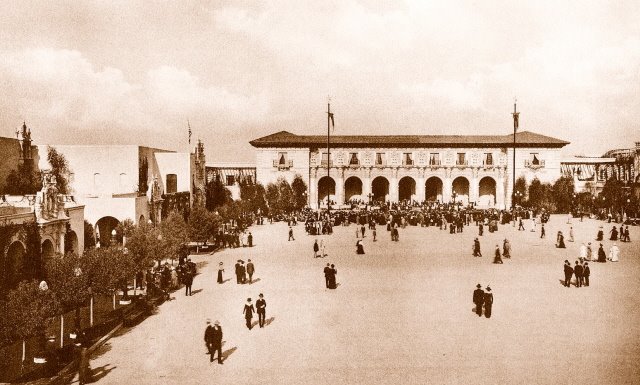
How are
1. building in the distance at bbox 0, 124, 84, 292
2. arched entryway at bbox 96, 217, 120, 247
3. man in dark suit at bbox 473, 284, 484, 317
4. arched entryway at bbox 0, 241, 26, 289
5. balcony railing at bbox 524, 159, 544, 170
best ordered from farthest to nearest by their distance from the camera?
balcony railing at bbox 524, 159, 544, 170
arched entryway at bbox 96, 217, 120, 247
building in the distance at bbox 0, 124, 84, 292
arched entryway at bbox 0, 241, 26, 289
man in dark suit at bbox 473, 284, 484, 317

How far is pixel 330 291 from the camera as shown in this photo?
1836 cm

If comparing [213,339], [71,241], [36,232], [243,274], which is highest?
[36,232]

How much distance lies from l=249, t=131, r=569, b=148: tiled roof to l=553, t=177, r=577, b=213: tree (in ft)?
31.6

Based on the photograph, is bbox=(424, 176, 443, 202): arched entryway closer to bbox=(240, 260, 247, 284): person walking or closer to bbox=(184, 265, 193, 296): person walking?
bbox=(240, 260, 247, 284): person walking

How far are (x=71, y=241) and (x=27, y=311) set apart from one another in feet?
43.0

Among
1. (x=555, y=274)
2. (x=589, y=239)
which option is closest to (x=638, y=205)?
(x=589, y=239)

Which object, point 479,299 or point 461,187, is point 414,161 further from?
point 479,299

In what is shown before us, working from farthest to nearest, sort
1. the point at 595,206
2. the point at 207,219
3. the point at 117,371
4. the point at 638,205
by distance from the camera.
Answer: the point at 595,206 → the point at 638,205 → the point at 207,219 → the point at 117,371

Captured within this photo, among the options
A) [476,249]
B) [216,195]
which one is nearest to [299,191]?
[216,195]

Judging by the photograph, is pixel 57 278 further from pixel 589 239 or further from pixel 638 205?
pixel 638 205

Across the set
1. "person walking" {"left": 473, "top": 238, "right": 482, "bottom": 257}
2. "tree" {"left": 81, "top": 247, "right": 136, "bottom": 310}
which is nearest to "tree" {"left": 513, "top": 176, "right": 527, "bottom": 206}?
"person walking" {"left": 473, "top": 238, "right": 482, "bottom": 257}

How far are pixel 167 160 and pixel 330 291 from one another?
96.1 feet

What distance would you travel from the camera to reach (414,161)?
210 feet

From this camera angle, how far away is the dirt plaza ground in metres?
11.0
